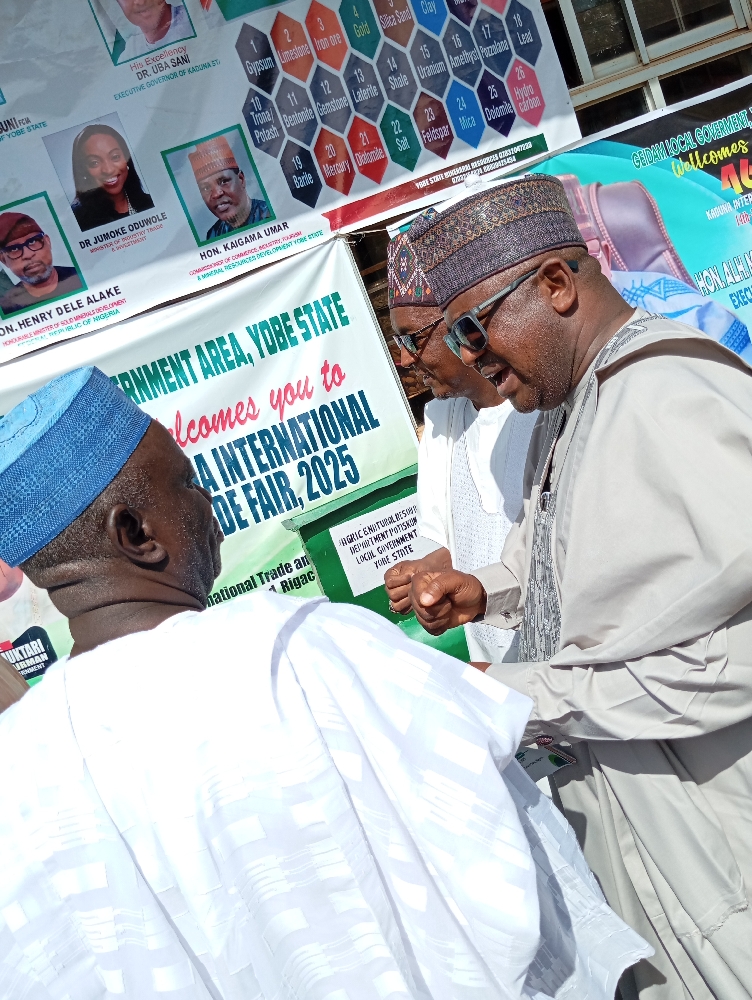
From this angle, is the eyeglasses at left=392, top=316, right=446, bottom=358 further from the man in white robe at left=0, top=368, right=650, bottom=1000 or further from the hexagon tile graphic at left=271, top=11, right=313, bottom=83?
the man in white robe at left=0, top=368, right=650, bottom=1000

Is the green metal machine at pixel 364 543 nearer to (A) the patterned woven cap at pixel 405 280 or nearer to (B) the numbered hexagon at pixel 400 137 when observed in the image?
(A) the patterned woven cap at pixel 405 280

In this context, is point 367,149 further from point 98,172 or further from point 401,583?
point 401,583

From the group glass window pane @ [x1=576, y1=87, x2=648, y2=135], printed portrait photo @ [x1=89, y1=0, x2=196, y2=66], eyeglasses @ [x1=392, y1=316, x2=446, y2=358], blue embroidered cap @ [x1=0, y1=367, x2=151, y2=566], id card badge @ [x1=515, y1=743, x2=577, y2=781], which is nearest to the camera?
blue embroidered cap @ [x1=0, y1=367, x2=151, y2=566]

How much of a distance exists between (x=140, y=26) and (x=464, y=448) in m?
2.33

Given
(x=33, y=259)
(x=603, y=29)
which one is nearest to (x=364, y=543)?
(x=33, y=259)

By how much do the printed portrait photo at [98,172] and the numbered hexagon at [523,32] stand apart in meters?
1.86

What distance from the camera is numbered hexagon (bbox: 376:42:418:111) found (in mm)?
3959

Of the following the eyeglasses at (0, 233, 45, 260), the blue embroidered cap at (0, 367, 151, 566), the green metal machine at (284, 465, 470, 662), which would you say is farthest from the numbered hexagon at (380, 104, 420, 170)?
the blue embroidered cap at (0, 367, 151, 566)

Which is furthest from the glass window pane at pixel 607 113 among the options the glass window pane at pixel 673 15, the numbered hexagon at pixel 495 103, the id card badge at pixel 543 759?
the id card badge at pixel 543 759

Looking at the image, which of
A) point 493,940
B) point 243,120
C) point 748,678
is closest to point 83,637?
point 493,940

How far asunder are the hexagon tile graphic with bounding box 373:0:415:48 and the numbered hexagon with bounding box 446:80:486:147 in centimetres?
30

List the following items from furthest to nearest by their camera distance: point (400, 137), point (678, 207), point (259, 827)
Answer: point (678, 207) → point (400, 137) → point (259, 827)

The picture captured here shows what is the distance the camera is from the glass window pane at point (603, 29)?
14.5ft

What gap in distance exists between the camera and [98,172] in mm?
3762
